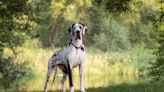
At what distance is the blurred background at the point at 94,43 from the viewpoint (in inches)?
738

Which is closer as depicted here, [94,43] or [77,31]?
[77,31]

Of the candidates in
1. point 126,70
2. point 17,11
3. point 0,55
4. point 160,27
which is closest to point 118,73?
point 126,70

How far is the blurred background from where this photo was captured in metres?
18.8

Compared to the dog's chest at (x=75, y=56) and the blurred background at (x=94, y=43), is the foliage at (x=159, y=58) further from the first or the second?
the dog's chest at (x=75, y=56)

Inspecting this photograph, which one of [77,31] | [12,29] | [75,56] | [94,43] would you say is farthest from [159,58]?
[94,43]

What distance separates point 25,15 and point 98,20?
4395 cm

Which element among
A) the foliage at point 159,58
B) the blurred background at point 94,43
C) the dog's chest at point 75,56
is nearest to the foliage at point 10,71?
the blurred background at point 94,43

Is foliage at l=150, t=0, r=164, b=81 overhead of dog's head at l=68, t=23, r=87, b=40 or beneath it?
beneath

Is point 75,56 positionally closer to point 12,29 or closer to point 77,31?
point 77,31

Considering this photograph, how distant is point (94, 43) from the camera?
60.9m

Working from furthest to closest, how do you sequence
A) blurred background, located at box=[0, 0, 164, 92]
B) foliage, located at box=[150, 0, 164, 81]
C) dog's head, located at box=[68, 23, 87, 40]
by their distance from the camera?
1. foliage, located at box=[150, 0, 164, 81]
2. blurred background, located at box=[0, 0, 164, 92]
3. dog's head, located at box=[68, 23, 87, 40]

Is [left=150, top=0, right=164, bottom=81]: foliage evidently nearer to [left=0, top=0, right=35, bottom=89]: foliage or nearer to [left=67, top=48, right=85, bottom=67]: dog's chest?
[left=0, top=0, right=35, bottom=89]: foliage

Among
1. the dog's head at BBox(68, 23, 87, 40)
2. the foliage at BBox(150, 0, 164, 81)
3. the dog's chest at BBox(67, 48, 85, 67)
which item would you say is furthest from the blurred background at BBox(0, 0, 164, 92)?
the dog's head at BBox(68, 23, 87, 40)

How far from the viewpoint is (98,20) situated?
207 ft
